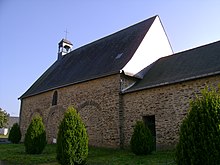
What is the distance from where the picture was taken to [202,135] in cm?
492

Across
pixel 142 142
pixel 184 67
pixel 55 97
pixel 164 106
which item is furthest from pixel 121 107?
pixel 55 97

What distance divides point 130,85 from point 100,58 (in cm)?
414

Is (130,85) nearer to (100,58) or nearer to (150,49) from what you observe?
(150,49)

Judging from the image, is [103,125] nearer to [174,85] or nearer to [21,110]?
[174,85]

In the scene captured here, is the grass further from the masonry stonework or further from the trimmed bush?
the masonry stonework

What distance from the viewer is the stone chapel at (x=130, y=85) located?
1070 cm

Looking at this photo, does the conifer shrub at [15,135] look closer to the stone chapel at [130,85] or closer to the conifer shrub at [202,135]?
the stone chapel at [130,85]

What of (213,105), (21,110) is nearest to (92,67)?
(21,110)

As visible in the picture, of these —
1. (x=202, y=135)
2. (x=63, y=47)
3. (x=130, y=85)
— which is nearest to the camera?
(x=202, y=135)

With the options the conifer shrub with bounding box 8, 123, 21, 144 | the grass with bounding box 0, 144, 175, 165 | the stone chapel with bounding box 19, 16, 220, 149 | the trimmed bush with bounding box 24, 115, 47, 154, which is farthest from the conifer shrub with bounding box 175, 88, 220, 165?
the conifer shrub with bounding box 8, 123, 21, 144

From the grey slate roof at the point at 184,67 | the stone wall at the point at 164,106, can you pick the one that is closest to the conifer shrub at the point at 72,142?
the stone wall at the point at 164,106

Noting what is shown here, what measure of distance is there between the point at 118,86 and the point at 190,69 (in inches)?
150

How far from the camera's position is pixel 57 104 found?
1700 cm

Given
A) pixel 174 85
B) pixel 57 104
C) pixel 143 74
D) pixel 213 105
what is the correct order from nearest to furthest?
pixel 213 105 → pixel 174 85 → pixel 143 74 → pixel 57 104
